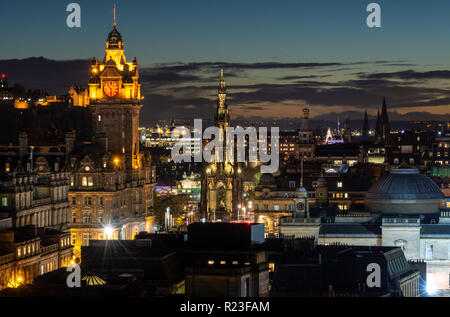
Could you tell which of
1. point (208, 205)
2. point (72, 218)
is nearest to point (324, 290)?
point (72, 218)

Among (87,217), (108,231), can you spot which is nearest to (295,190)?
(87,217)

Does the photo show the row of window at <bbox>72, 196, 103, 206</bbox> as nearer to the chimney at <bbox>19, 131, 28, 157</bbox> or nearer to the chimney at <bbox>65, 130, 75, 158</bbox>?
the chimney at <bbox>65, 130, 75, 158</bbox>

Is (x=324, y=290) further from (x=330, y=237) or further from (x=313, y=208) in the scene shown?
(x=313, y=208)

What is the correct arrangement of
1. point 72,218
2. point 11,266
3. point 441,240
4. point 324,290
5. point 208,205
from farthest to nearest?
point 208,205, point 72,218, point 441,240, point 11,266, point 324,290

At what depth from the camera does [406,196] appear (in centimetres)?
13900

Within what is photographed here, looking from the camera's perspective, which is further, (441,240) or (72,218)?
(72,218)

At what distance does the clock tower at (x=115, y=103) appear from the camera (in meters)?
160

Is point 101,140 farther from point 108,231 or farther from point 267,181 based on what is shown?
point 267,181

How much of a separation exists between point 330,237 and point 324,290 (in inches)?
1680

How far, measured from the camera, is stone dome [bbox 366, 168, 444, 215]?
139 meters

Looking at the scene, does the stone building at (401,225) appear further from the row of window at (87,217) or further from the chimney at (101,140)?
the chimney at (101,140)

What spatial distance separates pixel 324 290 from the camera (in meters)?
88.8

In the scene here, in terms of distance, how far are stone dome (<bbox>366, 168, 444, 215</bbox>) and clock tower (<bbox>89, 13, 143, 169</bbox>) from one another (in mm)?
37480

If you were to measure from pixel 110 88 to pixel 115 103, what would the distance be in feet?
6.97
